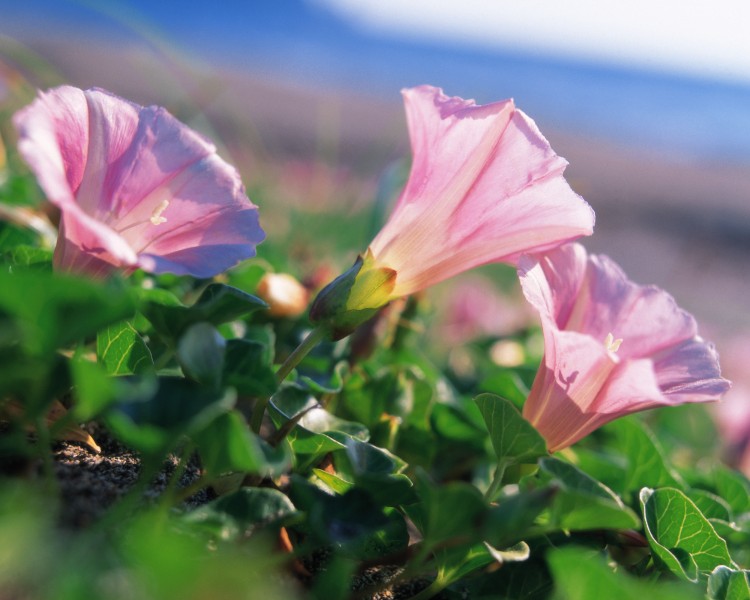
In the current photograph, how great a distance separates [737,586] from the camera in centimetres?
73

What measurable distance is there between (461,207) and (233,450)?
38 centimetres

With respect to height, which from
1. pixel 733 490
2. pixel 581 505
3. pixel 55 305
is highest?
pixel 55 305

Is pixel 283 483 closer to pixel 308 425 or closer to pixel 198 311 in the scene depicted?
pixel 308 425

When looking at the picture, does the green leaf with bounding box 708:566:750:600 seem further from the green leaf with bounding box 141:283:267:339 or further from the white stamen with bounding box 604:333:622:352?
the green leaf with bounding box 141:283:267:339

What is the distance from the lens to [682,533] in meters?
0.79

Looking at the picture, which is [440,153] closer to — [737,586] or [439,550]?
[439,550]

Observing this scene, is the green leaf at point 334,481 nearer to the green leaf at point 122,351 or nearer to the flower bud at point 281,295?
the green leaf at point 122,351

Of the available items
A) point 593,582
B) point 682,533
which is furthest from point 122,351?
point 682,533

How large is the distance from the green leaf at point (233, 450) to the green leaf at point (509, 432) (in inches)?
8.7

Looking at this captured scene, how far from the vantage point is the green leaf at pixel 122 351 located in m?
0.74

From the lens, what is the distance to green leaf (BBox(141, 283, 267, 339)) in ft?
2.20

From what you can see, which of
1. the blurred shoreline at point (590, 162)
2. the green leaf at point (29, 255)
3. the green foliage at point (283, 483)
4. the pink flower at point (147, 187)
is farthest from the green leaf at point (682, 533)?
the blurred shoreline at point (590, 162)

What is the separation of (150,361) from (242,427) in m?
0.23

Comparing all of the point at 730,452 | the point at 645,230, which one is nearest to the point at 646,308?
the point at 730,452
